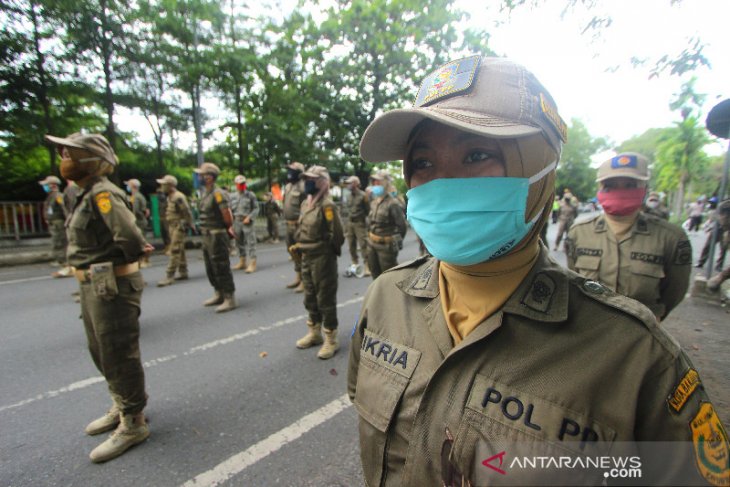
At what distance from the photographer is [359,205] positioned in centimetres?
805

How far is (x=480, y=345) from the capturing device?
3.24ft

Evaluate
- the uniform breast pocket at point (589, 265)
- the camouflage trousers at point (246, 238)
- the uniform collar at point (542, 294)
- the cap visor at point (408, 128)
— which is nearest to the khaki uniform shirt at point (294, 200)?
the camouflage trousers at point (246, 238)

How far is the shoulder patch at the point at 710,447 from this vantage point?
0.79m

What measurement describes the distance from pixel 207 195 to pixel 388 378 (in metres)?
5.73

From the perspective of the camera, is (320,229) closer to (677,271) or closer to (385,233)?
(385,233)

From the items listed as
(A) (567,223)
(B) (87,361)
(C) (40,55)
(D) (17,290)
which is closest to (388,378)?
(B) (87,361)

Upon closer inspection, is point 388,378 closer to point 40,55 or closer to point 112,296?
point 112,296

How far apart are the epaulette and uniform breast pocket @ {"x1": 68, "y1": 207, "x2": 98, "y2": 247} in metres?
2.97

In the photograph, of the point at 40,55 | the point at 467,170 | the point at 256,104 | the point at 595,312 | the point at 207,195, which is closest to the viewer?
the point at 595,312

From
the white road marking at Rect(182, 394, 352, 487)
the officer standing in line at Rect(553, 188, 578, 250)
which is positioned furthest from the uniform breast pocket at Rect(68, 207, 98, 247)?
the officer standing in line at Rect(553, 188, 578, 250)

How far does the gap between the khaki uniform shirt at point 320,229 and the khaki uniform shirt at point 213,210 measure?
7.04ft

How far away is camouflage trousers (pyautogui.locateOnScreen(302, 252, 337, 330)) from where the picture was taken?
4039mm

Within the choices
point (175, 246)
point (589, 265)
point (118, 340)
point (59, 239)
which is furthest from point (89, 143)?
point (59, 239)

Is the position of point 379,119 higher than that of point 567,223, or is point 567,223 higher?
point 379,119
